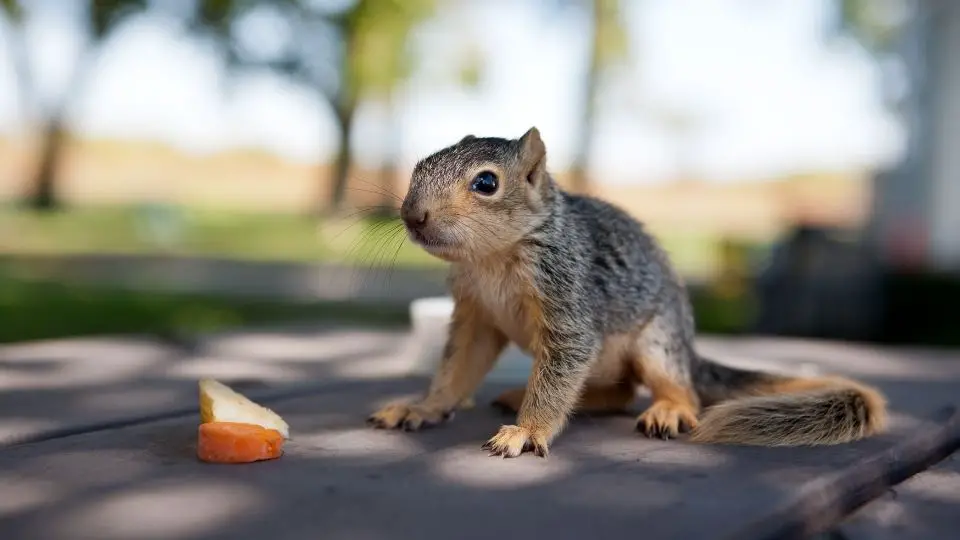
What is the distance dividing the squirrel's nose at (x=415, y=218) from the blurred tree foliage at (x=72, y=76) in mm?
3978

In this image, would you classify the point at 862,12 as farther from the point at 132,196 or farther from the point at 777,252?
the point at 132,196

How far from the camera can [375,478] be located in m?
1.23

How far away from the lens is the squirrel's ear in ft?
5.40

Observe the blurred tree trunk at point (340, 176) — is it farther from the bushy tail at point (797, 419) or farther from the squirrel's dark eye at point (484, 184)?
the bushy tail at point (797, 419)

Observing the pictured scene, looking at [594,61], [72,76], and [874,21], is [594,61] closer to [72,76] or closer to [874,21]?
[874,21]

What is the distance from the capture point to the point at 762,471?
129 cm

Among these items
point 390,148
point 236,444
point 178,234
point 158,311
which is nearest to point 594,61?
point 390,148

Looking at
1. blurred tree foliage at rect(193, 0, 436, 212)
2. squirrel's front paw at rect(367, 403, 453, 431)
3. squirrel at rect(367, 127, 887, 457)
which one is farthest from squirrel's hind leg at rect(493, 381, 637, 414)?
blurred tree foliage at rect(193, 0, 436, 212)

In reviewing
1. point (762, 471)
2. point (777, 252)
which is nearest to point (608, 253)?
point (762, 471)

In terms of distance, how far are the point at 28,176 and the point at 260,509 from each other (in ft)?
14.2

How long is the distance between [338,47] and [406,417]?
15.5 feet

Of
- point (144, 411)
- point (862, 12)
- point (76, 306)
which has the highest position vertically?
point (862, 12)

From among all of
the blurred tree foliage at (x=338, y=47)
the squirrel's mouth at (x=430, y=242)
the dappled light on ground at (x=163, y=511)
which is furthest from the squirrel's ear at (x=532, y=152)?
the blurred tree foliage at (x=338, y=47)

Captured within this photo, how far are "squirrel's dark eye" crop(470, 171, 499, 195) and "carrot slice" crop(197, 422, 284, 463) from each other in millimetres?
568
